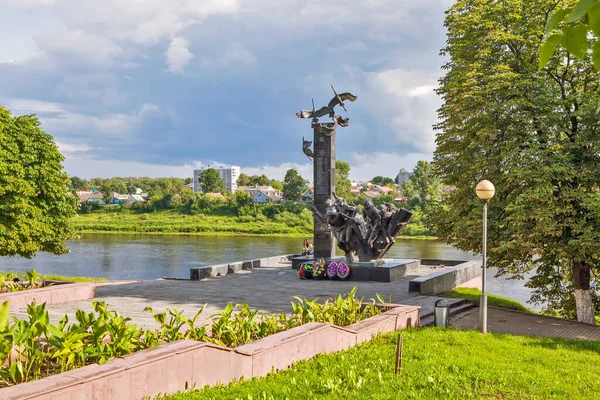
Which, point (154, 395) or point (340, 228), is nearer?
point (154, 395)

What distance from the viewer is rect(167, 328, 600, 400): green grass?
645 cm

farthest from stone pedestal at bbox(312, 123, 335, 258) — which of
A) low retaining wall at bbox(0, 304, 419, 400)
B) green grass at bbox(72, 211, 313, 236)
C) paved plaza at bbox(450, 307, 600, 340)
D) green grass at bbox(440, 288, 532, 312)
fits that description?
green grass at bbox(72, 211, 313, 236)

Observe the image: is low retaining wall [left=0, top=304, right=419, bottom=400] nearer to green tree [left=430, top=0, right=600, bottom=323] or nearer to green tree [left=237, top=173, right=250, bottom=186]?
green tree [left=430, top=0, right=600, bottom=323]

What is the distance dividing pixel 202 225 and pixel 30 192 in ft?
159

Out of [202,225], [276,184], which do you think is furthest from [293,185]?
[276,184]

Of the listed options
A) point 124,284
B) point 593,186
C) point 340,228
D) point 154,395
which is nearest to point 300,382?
point 154,395

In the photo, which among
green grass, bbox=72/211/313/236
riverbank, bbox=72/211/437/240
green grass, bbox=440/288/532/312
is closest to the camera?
green grass, bbox=440/288/532/312

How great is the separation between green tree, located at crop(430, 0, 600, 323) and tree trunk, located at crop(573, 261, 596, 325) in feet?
0.08

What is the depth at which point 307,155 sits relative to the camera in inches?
Result: 955

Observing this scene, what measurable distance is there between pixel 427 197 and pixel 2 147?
2185 inches

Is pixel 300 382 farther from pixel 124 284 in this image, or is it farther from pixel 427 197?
pixel 427 197

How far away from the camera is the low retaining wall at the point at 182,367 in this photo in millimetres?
5297

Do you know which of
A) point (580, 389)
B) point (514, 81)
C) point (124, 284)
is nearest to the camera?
point (580, 389)

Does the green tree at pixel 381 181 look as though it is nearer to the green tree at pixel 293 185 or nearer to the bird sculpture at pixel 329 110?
the green tree at pixel 293 185
